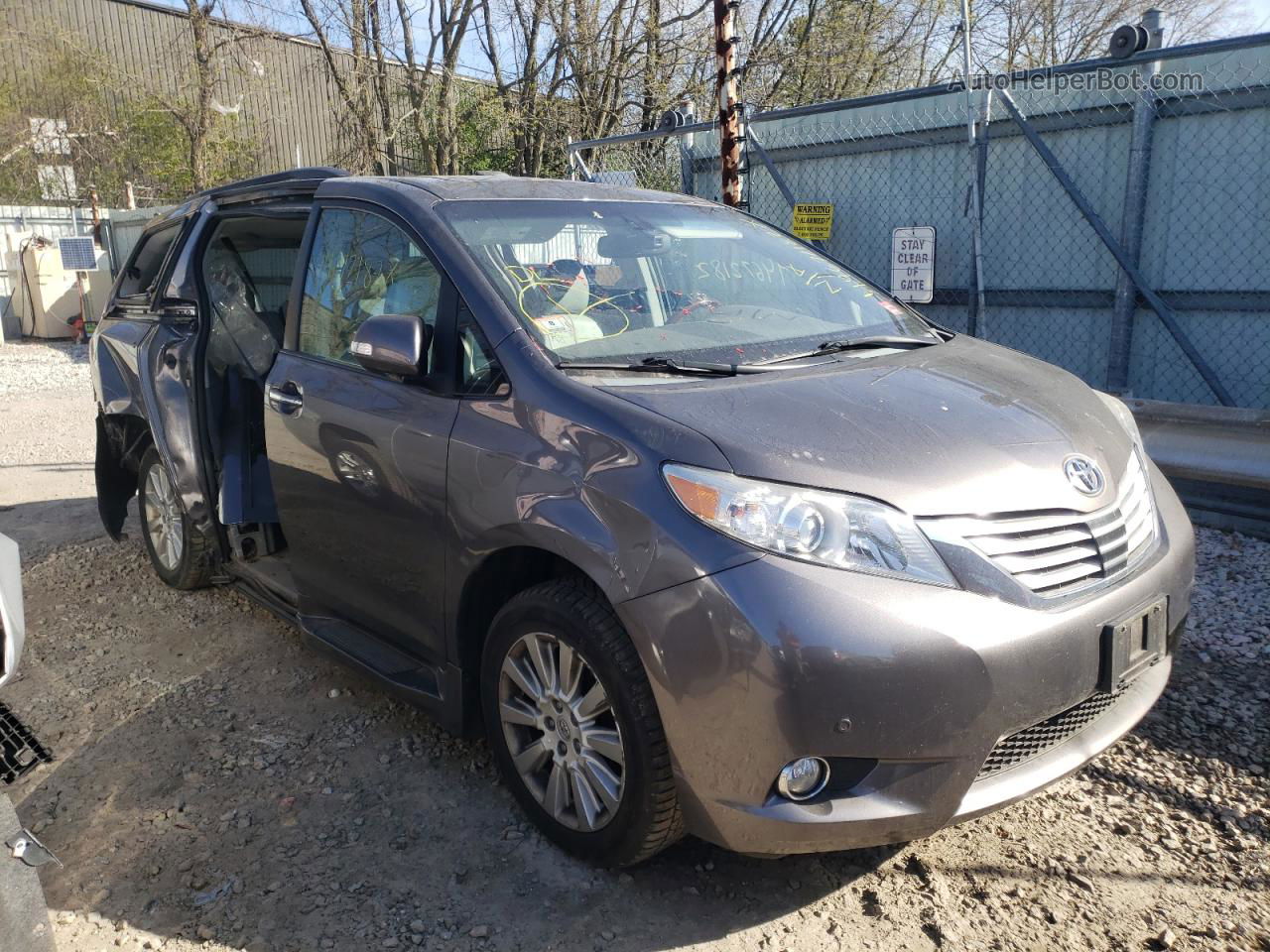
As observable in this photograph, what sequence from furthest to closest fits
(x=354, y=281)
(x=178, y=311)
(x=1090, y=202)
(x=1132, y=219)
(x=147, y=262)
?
(x=1090, y=202) → (x=1132, y=219) → (x=147, y=262) → (x=178, y=311) → (x=354, y=281)

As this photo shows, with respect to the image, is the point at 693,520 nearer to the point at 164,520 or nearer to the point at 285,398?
the point at 285,398

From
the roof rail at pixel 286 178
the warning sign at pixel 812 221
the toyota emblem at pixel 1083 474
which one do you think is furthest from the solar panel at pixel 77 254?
the toyota emblem at pixel 1083 474

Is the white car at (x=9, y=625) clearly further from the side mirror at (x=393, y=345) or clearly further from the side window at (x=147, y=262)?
the side window at (x=147, y=262)

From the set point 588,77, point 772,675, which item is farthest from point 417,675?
point 588,77

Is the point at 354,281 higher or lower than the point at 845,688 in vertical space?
higher

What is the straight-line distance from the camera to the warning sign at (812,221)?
301 inches

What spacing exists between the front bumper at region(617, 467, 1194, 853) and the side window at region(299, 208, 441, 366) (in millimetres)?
1460

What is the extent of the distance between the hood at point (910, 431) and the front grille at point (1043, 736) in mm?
513

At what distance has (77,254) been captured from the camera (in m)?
17.0

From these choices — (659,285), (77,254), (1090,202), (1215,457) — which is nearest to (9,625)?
(659,285)

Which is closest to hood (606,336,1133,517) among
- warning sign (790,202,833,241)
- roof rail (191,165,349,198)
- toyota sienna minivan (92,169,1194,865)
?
toyota sienna minivan (92,169,1194,865)

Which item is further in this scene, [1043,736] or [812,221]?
[812,221]

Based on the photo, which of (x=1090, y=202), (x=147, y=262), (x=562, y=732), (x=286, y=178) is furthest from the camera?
(x=1090, y=202)

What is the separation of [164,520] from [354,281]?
2.09 meters
